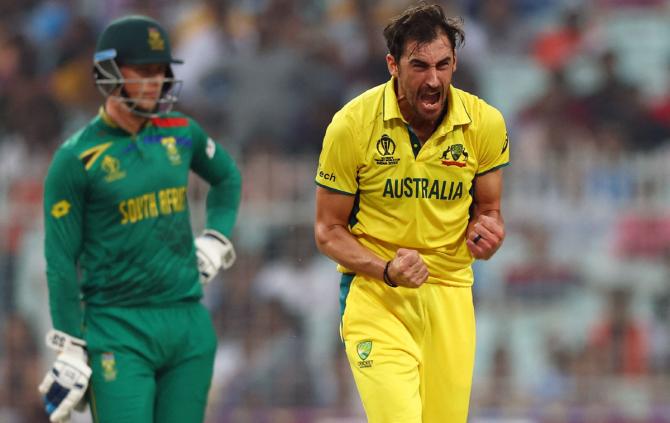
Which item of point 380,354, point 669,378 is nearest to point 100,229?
point 380,354

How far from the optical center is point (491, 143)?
5117 millimetres

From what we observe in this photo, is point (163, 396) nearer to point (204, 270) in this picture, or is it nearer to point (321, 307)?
point (204, 270)

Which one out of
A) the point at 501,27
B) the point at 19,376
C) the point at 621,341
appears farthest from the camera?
the point at 501,27

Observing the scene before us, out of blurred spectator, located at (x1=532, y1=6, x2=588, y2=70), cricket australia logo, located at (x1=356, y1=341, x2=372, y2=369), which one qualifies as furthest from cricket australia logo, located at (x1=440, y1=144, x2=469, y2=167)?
blurred spectator, located at (x1=532, y1=6, x2=588, y2=70)

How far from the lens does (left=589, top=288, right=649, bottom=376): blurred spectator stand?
31.9 ft

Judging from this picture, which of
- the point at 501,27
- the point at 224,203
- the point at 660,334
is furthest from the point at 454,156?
the point at 501,27

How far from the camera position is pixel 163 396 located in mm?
5570

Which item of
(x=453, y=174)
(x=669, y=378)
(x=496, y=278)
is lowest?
(x=669, y=378)

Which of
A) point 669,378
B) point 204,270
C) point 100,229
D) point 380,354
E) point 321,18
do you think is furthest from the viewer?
point 321,18

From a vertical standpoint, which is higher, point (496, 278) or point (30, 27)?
point (30, 27)

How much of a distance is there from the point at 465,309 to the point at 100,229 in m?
1.59

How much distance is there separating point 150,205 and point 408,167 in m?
1.22

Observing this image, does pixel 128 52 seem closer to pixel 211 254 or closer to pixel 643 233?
pixel 211 254

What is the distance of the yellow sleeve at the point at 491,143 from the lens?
5.10 meters
